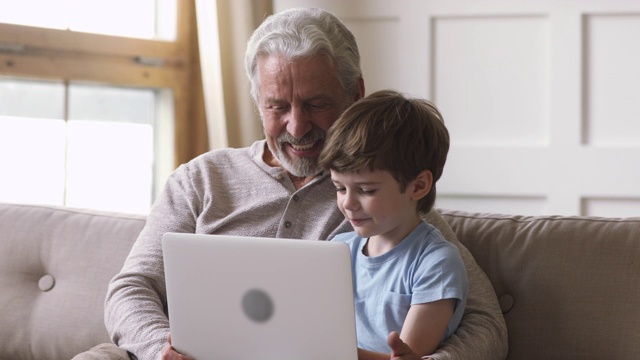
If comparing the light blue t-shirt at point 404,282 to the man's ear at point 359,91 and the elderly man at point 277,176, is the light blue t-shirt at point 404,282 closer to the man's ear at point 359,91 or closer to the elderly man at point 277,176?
the elderly man at point 277,176

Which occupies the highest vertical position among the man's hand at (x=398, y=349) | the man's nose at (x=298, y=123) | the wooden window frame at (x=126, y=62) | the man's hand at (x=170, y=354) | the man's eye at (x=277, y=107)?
the wooden window frame at (x=126, y=62)

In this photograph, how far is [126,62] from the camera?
2.90 meters

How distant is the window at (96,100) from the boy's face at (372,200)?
147 centimetres

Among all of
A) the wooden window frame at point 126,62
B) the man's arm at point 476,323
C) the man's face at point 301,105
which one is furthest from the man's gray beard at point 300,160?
the wooden window frame at point 126,62

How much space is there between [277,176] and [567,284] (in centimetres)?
58

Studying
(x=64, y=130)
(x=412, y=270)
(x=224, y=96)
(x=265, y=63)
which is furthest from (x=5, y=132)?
(x=412, y=270)

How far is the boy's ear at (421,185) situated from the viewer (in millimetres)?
1566

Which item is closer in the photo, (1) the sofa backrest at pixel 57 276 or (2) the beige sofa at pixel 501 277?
(2) the beige sofa at pixel 501 277

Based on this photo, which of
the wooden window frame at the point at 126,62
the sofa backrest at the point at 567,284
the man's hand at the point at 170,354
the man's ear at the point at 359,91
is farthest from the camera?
the wooden window frame at the point at 126,62

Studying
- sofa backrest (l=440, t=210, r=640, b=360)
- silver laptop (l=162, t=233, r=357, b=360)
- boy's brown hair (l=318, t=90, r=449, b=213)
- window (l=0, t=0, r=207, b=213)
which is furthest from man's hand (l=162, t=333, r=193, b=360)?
window (l=0, t=0, r=207, b=213)

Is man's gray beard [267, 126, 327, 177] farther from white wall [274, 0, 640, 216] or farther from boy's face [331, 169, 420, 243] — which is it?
white wall [274, 0, 640, 216]

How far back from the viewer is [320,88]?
1798 mm

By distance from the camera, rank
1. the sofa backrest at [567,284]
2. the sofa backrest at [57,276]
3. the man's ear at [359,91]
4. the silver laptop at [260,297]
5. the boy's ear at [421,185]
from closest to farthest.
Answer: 1. the silver laptop at [260,297]
2. the boy's ear at [421,185]
3. the sofa backrest at [567,284]
4. the man's ear at [359,91]
5. the sofa backrest at [57,276]

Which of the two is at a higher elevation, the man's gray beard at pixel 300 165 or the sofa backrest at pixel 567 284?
the man's gray beard at pixel 300 165
